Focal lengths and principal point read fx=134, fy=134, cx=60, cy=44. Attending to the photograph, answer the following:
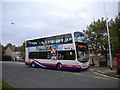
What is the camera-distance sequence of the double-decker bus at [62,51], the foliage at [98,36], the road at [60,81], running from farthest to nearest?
the foliage at [98,36] < the double-decker bus at [62,51] < the road at [60,81]

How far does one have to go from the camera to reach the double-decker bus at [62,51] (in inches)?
579

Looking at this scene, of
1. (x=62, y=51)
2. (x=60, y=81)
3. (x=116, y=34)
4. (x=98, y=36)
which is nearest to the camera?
(x=60, y=81)

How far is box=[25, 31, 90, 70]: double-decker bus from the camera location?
48.3ft

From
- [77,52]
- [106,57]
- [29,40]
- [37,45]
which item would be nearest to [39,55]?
[37,45]

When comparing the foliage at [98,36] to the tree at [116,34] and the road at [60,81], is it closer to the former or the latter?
the tree at [116,34]

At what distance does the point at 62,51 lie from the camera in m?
15.8

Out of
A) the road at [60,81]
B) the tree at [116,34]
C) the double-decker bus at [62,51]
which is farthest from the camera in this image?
the tree at [116,34]

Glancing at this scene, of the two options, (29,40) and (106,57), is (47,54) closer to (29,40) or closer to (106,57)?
(29,40)

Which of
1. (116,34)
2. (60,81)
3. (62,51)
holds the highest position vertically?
(116,34)

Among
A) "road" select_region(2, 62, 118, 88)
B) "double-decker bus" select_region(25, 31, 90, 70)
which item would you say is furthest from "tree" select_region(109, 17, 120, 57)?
"road" select_region(2, 62, 118, 88)

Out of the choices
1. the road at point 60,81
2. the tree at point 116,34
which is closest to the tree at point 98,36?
the tree at point 116,34

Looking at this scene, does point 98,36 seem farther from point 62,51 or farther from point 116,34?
point 62,51

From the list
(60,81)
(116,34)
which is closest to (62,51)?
(60,81)

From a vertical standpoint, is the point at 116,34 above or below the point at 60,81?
above
